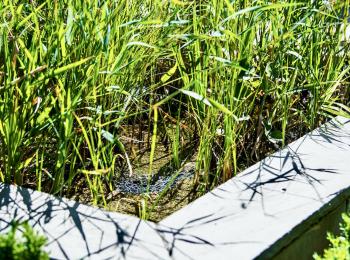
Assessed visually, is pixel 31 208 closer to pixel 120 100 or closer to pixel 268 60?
pixel 120 100

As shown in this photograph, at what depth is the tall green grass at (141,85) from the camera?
8.52 ft

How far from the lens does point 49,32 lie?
289cm

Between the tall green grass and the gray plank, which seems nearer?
the gray plank

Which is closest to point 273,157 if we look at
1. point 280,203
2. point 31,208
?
point 280,203

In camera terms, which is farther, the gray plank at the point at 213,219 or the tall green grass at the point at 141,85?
the tall green grass at the point at 141,85

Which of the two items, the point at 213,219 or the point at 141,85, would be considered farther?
the point at 141,85

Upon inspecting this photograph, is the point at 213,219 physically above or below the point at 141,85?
below

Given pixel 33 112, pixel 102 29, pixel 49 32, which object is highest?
pixel 49 32

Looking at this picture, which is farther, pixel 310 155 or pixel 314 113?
pixel 314 113

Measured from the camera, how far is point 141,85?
10.1 feet

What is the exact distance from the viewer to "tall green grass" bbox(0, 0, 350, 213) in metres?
2.60

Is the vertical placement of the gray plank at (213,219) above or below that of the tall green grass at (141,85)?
below

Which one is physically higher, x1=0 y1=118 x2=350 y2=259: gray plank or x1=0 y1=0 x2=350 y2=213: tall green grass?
x1=0 y1=0 x2=350 y2=213: tall green grass

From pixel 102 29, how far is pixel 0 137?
0.50 m
